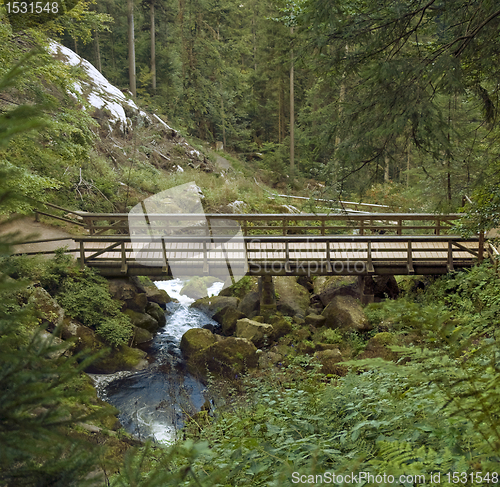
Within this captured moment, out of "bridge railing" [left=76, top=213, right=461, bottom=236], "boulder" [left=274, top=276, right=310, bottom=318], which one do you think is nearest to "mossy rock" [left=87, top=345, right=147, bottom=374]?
"bridge railing" [left=76, top=213, right=461, bottom=236]

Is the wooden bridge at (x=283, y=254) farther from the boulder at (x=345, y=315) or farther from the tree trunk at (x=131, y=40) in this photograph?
the tree trunk at (x=131, y=40)

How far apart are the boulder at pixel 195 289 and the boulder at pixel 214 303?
0.90m

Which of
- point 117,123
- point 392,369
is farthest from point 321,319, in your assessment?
point 117,123

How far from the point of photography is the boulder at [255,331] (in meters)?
8.45

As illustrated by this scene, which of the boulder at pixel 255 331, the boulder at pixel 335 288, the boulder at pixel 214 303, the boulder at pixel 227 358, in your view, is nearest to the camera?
the boulder at pixel 227 358

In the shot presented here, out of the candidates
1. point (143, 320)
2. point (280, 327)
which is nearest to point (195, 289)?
point (143, 320)

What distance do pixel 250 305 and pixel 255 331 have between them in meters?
1.61

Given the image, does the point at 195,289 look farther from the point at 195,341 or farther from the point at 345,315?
the point at 345,315

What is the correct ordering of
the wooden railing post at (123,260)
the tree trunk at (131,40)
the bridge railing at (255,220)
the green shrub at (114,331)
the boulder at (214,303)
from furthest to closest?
the tree trunk at (131,40), the boulder at (214,303), the bridge railing at (255,220), the wooden railing post at (123,260), the green shrub at (114,331)

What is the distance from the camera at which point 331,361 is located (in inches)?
264

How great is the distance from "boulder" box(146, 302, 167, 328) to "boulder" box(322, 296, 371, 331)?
451 cm

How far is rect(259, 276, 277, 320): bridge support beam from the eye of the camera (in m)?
9.60

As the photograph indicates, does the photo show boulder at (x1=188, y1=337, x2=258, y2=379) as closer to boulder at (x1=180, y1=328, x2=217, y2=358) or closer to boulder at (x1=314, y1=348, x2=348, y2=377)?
boulder at (x1=180, y1=328, x2=217, y2=358)

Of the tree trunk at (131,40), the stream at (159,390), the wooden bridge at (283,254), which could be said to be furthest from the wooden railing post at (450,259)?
the tree trunk at (131,40)
